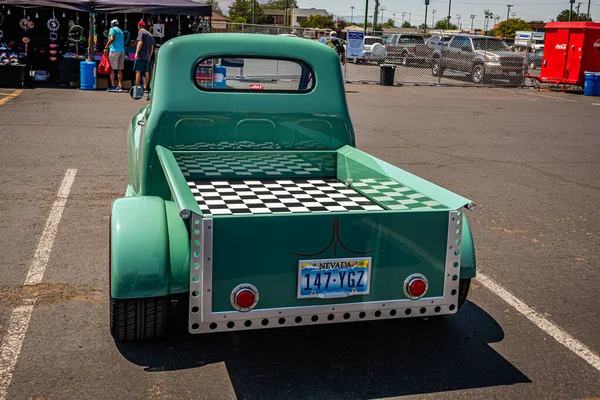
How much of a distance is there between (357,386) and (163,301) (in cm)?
113

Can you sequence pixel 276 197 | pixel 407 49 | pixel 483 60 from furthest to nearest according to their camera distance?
pixel 407 49 < pixel 483 60 < pixel 276 197

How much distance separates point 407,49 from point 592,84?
8.64m

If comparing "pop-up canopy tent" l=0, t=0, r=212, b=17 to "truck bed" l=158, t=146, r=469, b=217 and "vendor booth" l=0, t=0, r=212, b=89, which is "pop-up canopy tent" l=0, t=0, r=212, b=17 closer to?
"vendor booth" l=0, t=0, r=212, b=89

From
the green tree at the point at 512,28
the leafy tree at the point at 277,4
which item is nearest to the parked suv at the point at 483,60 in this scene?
the green tree at the point at 512,28

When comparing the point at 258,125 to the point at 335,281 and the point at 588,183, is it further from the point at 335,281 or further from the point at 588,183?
the point at 588,183

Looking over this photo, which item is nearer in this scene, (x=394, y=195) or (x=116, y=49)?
(x=394, y=195)

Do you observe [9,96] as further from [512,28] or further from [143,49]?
[512,28]

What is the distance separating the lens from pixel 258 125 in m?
5.35

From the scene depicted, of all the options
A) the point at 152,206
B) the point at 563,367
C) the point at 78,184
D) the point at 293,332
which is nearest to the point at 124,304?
the point at 152,206

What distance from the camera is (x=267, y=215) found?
337 centimetres

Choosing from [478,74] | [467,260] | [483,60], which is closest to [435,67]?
[478,74]

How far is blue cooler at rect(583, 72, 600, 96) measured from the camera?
912 inches

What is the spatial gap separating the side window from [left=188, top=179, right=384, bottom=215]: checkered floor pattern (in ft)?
75.9

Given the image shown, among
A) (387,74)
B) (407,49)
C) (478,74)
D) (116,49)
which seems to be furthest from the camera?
(407,49)
